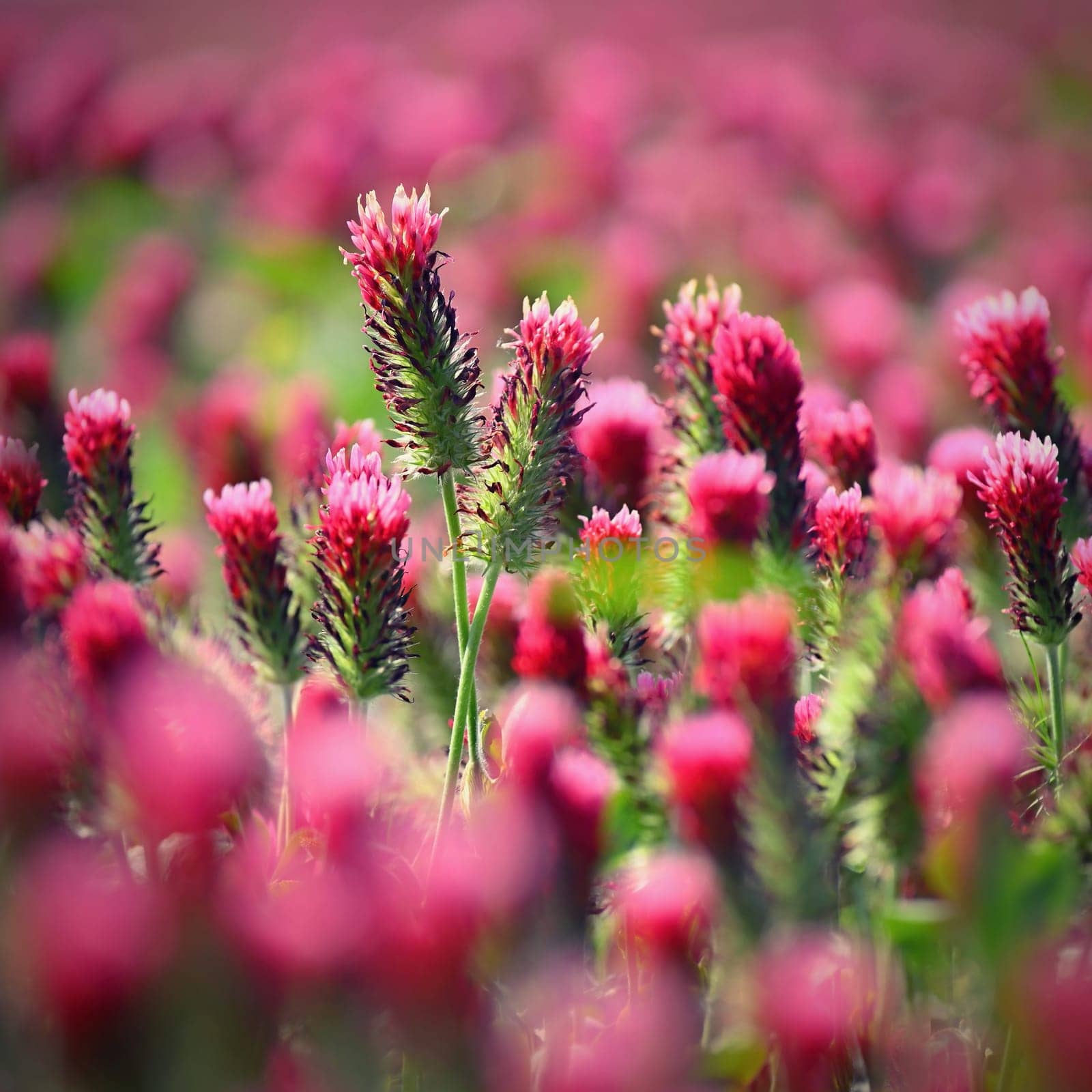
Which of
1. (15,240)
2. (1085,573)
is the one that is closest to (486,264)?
(15,240)

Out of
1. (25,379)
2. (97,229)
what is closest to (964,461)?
(25,379)

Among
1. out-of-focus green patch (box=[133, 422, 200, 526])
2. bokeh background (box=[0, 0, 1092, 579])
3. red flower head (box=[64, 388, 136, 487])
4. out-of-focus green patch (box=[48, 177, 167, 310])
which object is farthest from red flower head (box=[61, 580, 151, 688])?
out-of-focus green patch (box=[48, 177, 167, 310])

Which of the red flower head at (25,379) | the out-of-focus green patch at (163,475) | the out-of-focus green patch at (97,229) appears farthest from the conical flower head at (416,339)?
the out-of-focus green patch at (97,229)

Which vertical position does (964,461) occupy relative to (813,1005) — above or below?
above

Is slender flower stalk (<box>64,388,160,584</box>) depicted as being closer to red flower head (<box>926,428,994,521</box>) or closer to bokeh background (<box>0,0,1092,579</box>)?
red flower head (<box>926,428,994,521</box>)

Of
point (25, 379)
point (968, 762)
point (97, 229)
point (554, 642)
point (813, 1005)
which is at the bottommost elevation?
point (813, 1005)

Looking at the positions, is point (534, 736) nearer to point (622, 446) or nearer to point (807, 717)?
point (807, 717)
